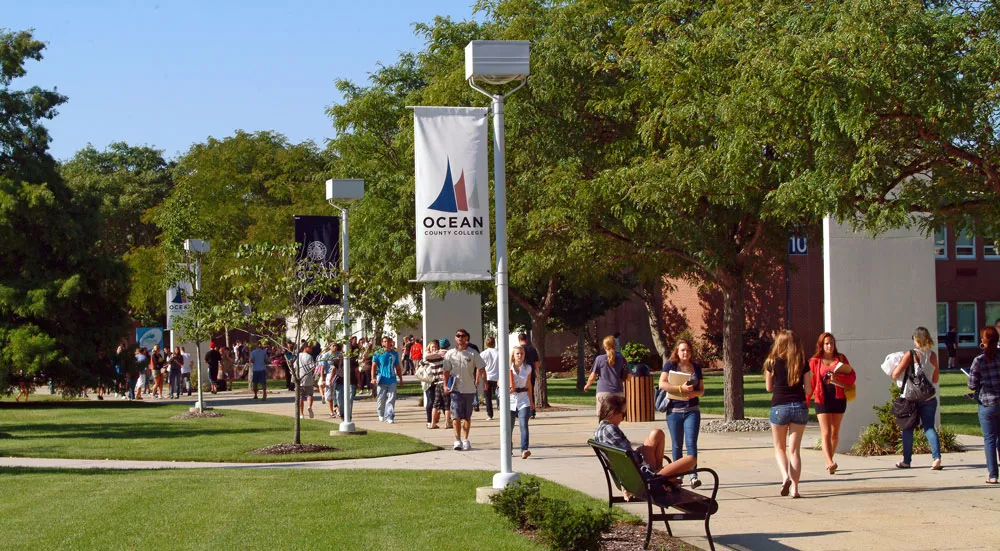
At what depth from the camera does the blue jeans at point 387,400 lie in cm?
2497

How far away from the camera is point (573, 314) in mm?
39812

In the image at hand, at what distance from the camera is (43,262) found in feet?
125

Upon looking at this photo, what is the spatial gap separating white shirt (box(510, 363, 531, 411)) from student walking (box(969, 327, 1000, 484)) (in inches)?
242

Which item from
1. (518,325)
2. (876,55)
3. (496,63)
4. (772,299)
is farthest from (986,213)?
(772,299)

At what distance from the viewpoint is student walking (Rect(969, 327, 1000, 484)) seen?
12.9 meters

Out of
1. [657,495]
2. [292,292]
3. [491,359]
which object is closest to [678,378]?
[657,495]

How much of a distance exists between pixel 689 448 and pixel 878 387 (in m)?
4.69

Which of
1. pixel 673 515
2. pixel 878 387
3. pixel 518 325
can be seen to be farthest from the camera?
pixel 518 325

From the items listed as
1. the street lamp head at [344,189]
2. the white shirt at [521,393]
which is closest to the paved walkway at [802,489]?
the white shirt at [521,393]

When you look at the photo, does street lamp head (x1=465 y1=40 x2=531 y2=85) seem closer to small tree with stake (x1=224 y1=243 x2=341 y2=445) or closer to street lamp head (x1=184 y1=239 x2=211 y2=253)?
small tree with stake (x1=224 y1=243 x2=341 y2=445)

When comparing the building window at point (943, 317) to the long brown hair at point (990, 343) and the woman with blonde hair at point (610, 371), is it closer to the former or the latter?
the woman with blonde hair at point (610, 371)

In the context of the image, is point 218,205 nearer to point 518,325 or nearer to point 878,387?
point 518,325

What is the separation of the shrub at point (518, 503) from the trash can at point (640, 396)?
13438 mm

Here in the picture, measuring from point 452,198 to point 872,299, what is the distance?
294 inches
